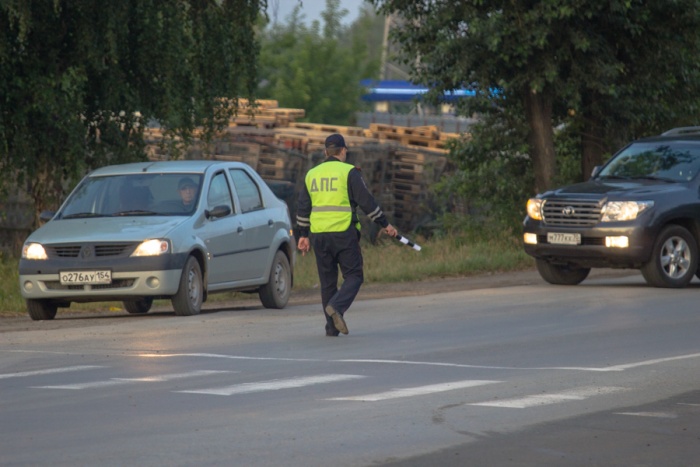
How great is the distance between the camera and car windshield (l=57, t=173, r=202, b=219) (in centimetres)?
1628

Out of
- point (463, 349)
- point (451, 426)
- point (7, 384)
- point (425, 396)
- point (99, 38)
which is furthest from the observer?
point (99, 38)

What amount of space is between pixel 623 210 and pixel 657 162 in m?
1.54

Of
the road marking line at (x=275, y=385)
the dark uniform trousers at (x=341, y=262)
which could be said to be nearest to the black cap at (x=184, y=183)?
the dark uniform trousers at (x=341, y=262)

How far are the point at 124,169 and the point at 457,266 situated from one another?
294 inches

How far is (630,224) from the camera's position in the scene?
18.2 m

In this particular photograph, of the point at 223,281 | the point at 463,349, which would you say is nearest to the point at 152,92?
the point at 223,281

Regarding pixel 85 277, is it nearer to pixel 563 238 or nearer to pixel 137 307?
pixel 137 307

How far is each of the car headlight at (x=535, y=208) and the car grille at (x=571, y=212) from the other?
10 cm

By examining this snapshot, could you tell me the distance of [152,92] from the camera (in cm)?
2253

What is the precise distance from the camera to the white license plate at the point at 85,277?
1523 centimetres

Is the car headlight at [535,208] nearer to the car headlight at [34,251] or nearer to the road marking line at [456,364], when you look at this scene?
the car headlight at [34,251]

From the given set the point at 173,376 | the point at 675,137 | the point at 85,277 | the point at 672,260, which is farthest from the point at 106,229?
the point at 675,137

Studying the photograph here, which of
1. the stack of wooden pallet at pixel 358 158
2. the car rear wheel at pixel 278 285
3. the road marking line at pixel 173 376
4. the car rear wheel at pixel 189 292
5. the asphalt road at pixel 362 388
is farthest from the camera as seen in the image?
the stack of wooden pallet at pixel 358 158

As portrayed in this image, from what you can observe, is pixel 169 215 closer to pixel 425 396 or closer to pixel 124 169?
pixel 124 169
